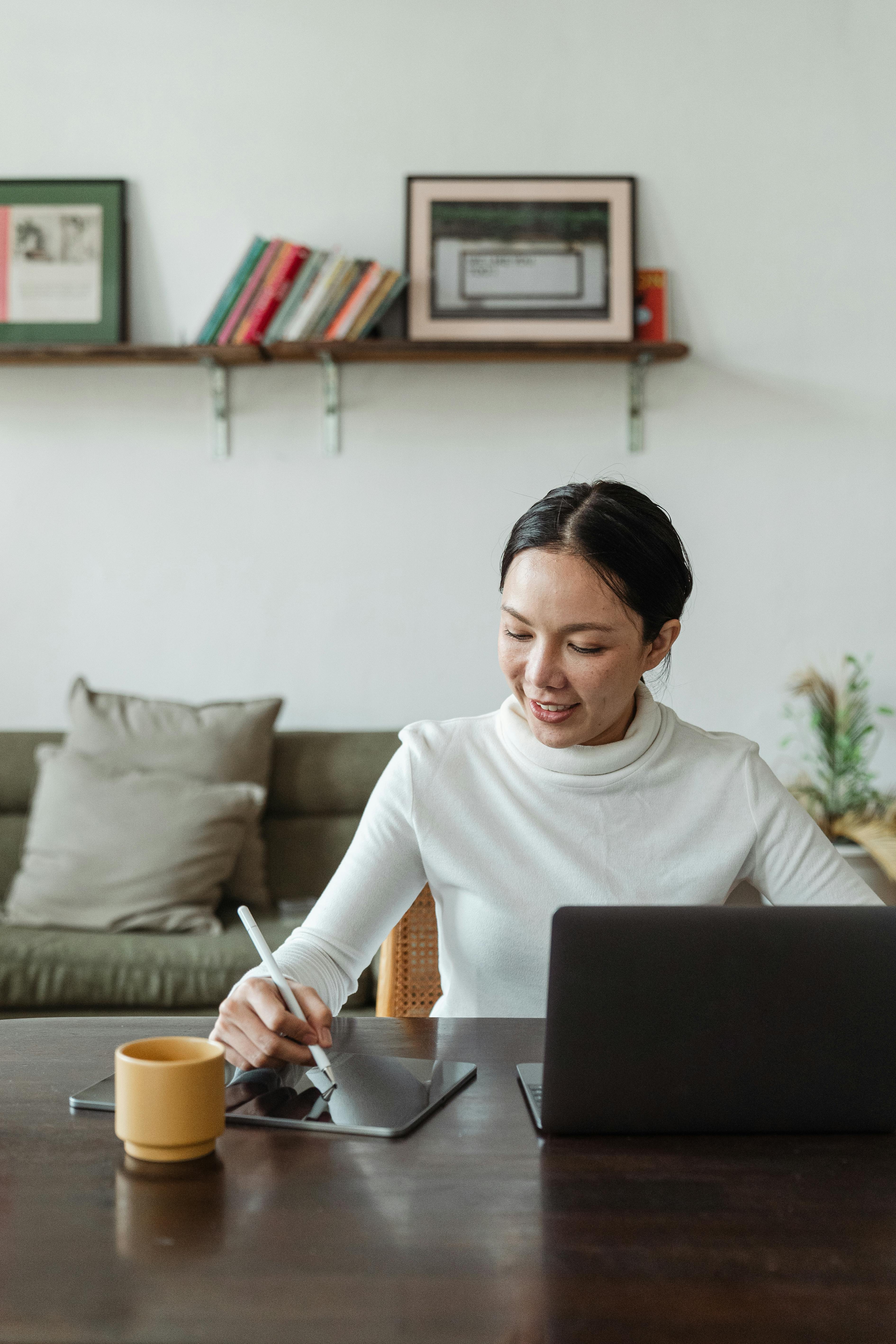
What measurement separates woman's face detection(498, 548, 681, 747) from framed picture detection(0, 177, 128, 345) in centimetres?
215

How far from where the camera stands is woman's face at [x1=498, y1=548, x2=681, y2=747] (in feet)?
4.07

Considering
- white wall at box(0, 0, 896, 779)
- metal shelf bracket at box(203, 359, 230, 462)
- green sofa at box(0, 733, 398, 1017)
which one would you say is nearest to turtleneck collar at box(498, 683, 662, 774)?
green sofa at box(0, 733, 398, 1017)

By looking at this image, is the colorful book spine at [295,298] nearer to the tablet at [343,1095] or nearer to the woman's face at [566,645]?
the woman's face at [566,645]

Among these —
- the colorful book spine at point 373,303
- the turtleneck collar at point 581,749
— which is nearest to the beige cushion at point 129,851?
the colorful book spine at point 373,303

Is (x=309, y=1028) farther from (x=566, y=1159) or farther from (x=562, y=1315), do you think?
(x=562, y=1315)

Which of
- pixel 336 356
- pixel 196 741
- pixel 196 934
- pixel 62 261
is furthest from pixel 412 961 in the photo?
pixel 62 261

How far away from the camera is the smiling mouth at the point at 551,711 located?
1254 mm

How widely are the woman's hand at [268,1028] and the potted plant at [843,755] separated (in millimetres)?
2004

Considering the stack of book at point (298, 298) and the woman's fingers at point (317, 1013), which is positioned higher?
the stack of book at point (298, 298)

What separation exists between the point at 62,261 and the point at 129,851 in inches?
63.6

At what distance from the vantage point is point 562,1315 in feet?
1.97

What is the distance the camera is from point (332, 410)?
120 inches

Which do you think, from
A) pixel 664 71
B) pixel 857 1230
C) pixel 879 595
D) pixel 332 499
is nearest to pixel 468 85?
pixel 664 71

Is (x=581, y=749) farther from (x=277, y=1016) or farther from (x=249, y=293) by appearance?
(x=249, y=293)
